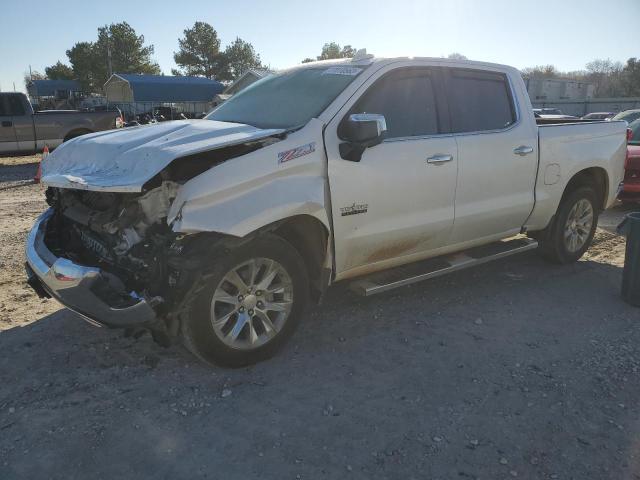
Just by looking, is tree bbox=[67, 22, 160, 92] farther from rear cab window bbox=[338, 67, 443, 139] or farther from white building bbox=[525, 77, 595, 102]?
rear cab window bbox=[338, 67, 443, 139]

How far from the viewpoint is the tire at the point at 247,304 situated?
3174 millimetres

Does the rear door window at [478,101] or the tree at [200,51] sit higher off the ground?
the tree at [200,51]

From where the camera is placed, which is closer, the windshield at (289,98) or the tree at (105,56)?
the windshield at (289,98)

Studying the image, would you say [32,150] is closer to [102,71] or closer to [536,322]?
[536,322]

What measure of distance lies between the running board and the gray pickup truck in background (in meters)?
12.9

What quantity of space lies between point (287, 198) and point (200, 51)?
75684mm

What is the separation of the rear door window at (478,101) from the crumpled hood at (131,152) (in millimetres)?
1769

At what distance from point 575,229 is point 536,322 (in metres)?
1.92

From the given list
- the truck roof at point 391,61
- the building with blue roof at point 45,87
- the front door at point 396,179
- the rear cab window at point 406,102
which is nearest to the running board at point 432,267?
the front door at point 396,179

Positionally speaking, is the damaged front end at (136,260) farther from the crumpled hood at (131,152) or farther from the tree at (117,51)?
the tree at (117,51)

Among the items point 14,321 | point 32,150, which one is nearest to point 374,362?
point 14,321

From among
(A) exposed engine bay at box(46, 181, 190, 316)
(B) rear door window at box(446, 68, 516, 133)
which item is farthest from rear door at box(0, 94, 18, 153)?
(B) rear door window at box(446, 68, 516, 133)

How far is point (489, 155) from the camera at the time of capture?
4.59 metres

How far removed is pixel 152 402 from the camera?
3.17m
